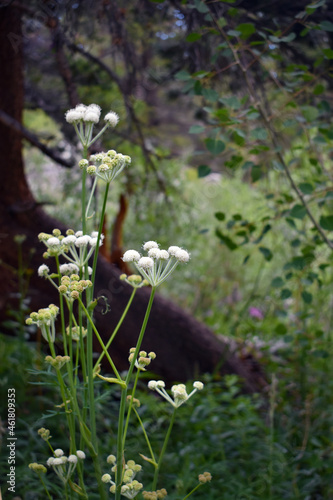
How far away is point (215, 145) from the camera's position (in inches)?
57.5

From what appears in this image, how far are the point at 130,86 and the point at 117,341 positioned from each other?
1.09 m

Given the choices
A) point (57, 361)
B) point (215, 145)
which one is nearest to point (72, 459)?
point (57, 361)

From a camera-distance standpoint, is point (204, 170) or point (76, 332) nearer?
point (76, 332)

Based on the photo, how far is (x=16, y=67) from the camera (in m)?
2.00

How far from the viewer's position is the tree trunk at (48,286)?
1.96 meters

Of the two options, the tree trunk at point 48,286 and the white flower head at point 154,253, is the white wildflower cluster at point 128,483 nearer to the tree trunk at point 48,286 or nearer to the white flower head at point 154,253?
the white flower head at point 154,253

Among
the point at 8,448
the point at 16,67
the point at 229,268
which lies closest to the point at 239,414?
the point at 8,448

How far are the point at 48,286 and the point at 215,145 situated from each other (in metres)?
1.05

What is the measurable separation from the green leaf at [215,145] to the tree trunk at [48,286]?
77cm

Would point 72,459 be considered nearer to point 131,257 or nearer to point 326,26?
point 131,257

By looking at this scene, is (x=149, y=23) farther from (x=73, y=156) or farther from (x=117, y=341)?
(x=117, y=341)

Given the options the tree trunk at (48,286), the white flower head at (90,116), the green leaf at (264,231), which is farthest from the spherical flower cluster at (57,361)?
the green leaf at (264,231)

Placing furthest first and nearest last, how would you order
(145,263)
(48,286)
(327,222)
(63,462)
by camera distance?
(48,286) → (327,222) → (63,462) → (145,263)

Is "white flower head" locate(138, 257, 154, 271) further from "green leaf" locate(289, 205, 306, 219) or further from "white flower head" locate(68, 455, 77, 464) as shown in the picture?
"green leaf" locate(289, 205, 306, 219)
